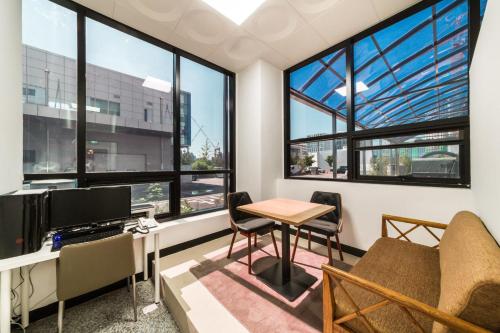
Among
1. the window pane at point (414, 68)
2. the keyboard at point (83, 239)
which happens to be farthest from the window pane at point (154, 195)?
the window pane at point (414, 68)

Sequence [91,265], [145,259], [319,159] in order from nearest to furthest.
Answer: [91,265] → [145,259] → [319,159]

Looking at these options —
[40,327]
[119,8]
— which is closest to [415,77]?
[119,8]

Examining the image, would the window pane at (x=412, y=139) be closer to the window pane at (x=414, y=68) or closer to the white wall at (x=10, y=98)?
the window pane at (x=414, y=68)

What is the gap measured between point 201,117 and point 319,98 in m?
2.18

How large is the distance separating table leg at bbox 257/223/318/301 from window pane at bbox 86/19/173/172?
208 cm

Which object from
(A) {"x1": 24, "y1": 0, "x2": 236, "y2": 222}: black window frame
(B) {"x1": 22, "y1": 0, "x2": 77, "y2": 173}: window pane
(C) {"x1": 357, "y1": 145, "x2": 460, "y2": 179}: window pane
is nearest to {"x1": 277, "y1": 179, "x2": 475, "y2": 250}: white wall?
(C) {"x1": 357, "y1": 145, "x2": 460, "y2": 179}: window pane

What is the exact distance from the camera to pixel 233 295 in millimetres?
1846

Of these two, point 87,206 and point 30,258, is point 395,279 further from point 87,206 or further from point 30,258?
point 87,206

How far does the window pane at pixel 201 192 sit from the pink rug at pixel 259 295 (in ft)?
3.36

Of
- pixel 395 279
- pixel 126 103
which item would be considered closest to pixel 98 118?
pixel 126 103

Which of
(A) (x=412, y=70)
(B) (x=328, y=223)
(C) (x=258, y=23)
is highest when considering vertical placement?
(C) (x=258, y=23)

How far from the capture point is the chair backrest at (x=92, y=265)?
1370mm

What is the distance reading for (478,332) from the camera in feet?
2.20

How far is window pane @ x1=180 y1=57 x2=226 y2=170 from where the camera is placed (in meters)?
3.12
